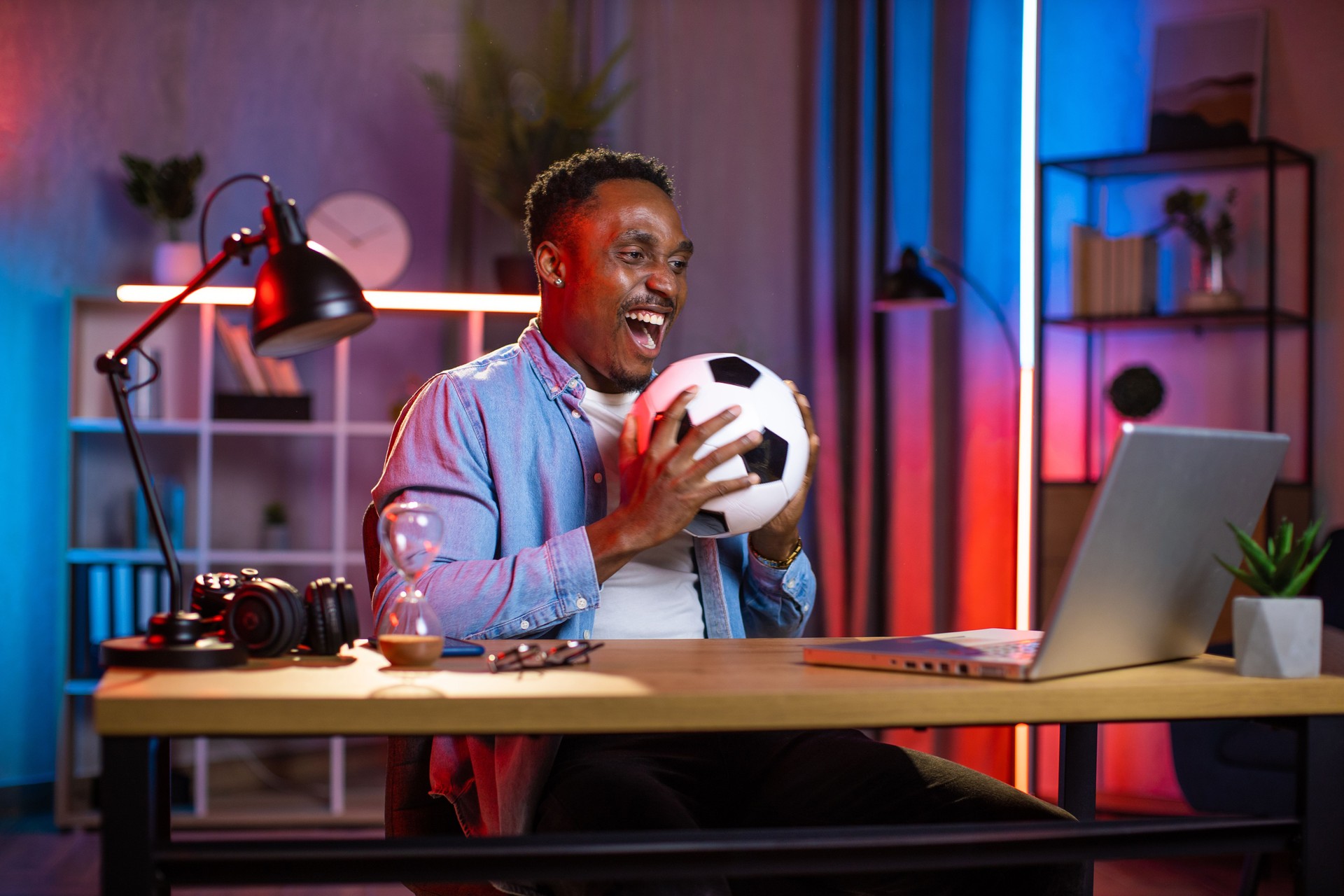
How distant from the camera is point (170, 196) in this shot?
368 cm

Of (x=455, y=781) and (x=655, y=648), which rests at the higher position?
(x=655, y=648)

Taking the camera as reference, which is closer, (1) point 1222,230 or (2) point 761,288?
(1) point 1222,230

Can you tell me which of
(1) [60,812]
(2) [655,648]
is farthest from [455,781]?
(1) [60,812]

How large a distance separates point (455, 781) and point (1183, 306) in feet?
9.34

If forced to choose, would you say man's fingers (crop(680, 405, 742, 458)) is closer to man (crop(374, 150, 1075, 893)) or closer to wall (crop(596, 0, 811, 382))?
man (crop(374, 150, 1075, 893))

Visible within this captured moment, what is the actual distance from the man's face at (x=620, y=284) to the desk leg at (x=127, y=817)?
1.03m

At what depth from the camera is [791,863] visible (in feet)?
3.54

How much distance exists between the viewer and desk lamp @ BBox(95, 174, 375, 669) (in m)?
1.16

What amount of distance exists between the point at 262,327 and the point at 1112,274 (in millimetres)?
2948

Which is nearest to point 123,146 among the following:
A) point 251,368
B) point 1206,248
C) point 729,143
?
point 251,368

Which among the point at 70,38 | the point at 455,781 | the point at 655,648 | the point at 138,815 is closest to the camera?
the point at 138,815

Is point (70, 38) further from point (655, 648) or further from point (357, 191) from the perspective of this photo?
point (655, 648)

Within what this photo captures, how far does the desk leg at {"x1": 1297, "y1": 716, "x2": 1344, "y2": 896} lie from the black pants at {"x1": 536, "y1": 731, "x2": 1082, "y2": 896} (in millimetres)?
243

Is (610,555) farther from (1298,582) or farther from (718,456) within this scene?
(1298,582)
